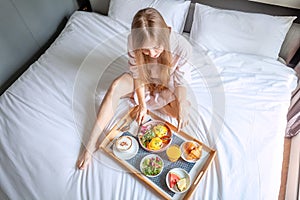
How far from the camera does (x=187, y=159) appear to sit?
100 centimetres

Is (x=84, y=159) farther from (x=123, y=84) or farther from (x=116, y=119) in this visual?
(x=123, y=84)

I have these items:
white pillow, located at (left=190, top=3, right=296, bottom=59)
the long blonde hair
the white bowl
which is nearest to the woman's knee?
the long blonde hair

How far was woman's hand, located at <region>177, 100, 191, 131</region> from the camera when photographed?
42.6 inches

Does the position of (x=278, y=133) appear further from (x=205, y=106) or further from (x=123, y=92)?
(x=123, y=92)

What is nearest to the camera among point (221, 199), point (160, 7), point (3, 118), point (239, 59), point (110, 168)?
point (221, 199)

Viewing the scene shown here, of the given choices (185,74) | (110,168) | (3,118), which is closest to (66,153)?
(110,168)

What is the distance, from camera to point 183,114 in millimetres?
1097

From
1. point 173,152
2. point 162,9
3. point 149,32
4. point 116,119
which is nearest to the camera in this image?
point 149,32

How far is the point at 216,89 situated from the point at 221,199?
0.50 meters

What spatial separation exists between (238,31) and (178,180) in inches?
31.3

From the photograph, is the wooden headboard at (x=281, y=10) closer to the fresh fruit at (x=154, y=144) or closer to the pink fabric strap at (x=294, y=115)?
the pink fabric strap at (x=294, y=115)

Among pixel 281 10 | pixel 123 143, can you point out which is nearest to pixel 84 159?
pixel 123 143

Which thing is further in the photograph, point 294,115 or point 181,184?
point 294,115

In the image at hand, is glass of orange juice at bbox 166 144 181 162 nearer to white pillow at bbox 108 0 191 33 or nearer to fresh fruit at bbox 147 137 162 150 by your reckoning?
fresh fruit at bbox 147 137 162 150
